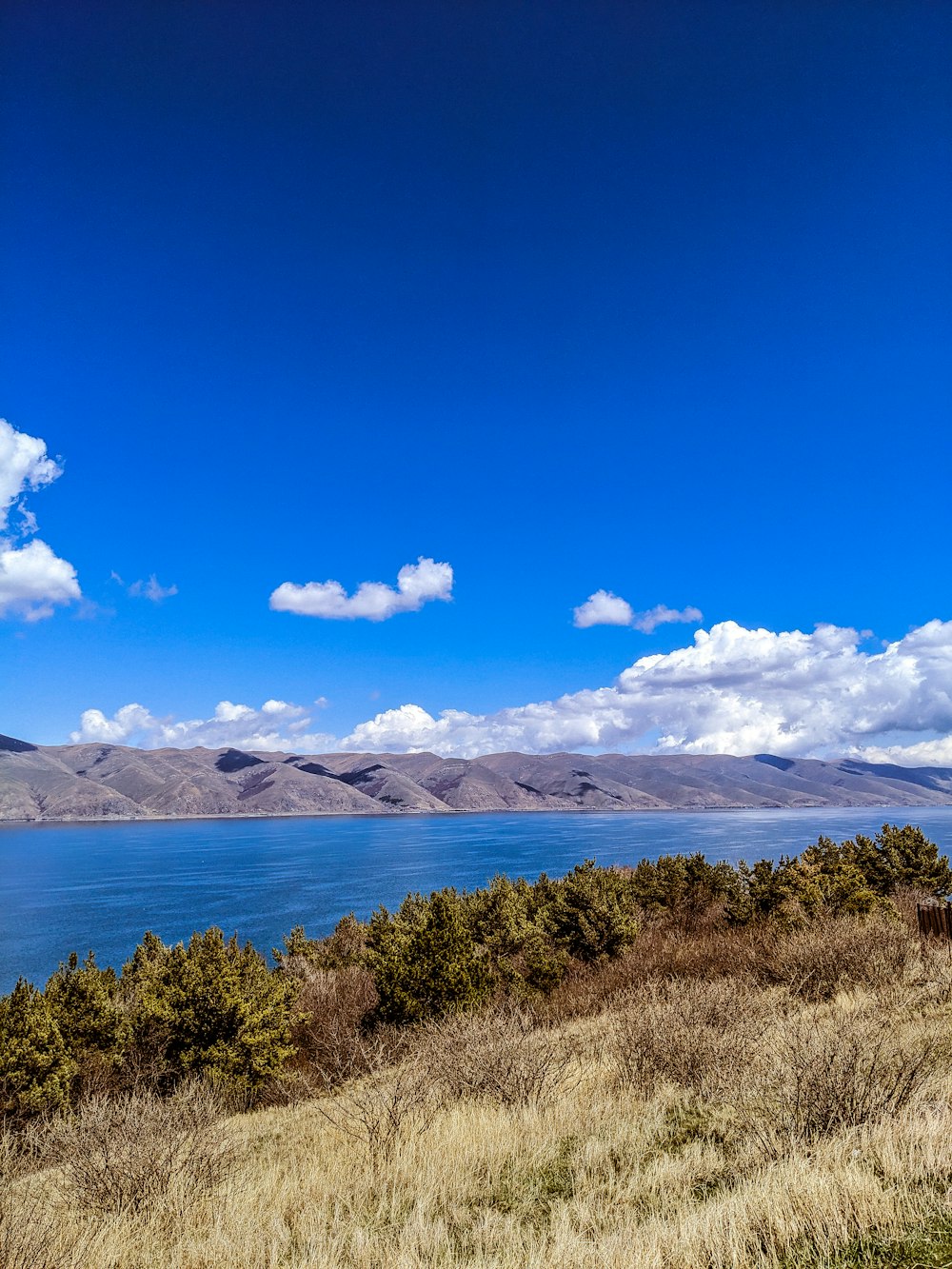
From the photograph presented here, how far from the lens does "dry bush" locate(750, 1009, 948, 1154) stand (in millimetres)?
6047

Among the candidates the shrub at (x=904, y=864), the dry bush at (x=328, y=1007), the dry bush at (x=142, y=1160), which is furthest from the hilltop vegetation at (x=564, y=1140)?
the shrub at (x=904, y=864)

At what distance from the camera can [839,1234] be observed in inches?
163

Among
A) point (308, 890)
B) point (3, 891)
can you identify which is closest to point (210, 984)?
point (308, 890)

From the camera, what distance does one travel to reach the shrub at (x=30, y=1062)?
54.2 feet

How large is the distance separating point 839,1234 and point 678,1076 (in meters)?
4.62

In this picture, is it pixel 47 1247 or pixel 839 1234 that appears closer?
pixel 839 1234

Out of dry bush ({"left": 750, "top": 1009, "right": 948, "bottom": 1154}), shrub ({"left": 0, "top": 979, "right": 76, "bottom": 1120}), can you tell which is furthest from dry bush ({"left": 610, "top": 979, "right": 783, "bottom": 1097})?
shrub ({"left": 0, "top": 979, "right": 76, "bottom": 1120})

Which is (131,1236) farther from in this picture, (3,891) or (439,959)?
(3,891)

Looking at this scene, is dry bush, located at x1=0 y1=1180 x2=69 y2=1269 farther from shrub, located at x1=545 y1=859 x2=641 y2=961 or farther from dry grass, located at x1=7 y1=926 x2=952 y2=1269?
shrub, located at x1=545 y1=859 x2=641 y2=961

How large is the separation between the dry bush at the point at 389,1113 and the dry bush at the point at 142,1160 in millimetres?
1485

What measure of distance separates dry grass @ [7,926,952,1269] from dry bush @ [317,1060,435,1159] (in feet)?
0.13

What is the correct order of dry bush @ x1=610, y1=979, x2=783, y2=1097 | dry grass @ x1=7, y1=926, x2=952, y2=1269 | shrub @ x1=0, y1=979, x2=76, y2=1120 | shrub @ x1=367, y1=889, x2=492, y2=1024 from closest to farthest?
dry grass @ x1=7, y1=926, x2=952, y2=1269, dry bush @ x1=610, y1=979, x2=783, y2=1097, shrub @ x1=0, y1=979, x2=76, y2=1120, shrub @ x1=367, y1=889, x2=492, y2=1024

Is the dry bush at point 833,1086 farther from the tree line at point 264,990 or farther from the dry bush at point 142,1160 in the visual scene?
the tree line at point 264,990

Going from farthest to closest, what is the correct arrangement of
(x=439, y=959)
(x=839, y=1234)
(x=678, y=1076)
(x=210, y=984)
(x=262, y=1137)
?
1. (x=439, y=959)
2. (x=210, y=984)
3. (x=262, y=1137)
4. (x=678, y=1076)
5. (x=839, y=1234)
